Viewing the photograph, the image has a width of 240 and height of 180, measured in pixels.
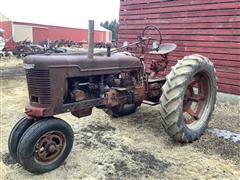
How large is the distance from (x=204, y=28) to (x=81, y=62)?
13.3 feet

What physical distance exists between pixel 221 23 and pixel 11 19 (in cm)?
3188

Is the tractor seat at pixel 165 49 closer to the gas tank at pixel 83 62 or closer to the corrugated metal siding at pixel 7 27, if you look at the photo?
the gas tank at pixel 83 62

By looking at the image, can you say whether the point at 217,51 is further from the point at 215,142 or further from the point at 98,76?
the point at 98,76

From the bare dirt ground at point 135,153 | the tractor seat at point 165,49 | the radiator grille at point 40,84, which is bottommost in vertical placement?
the bare dirt ground at point 135,153

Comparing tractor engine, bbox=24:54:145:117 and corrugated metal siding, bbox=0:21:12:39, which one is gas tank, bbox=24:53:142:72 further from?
corrugated metal siding, bbox=0:21:12:39

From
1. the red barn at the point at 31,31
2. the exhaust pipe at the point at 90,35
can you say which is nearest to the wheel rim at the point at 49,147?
the exhaust pipe at the point at 90,35

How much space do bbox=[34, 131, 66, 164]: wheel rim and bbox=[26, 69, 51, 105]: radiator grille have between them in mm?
376

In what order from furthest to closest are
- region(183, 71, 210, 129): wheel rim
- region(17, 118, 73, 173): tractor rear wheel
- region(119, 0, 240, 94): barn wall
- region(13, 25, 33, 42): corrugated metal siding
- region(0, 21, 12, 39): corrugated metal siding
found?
region(0, 21, 12, 39): corrugated metal siding < region(13, 25, 33, 42): corrugated metal siding < region(119, 0, 240, 94): barn wall < region(183, 71, 210, 129): wheel rim < region(17, 118, 73, 173): tractor rear wheel

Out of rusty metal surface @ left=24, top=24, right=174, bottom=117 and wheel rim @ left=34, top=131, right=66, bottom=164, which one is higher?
rusty metal surface @ left=24, top=24, right=174, bottom=117

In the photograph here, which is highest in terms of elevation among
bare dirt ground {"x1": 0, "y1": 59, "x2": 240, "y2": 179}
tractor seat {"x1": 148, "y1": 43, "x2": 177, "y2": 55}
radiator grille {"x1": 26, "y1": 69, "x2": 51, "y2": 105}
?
tractor seat {"x1": 148, "y1": 43, "x2": 177, "y2": 55}

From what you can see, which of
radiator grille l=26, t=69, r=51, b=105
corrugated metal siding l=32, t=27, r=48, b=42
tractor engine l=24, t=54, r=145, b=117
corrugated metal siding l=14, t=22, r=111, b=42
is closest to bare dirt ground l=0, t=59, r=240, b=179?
tractor engine l=24, t=54, r=145, b=117

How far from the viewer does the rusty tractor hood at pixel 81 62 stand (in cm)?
339

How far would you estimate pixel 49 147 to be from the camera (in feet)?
11.2

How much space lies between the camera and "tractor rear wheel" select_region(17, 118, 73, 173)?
3252mm
